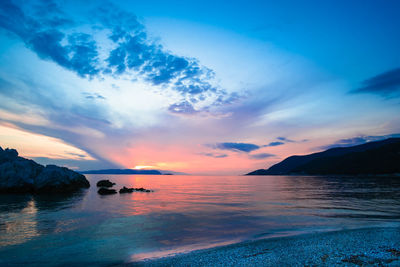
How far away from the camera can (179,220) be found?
23.1 metres

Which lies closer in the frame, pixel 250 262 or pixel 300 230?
pixel 250 262

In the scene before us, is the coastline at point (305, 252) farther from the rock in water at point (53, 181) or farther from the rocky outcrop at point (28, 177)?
the rocky outcrop at point (28, 177)

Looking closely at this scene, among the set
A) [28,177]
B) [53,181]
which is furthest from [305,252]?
[28,177]

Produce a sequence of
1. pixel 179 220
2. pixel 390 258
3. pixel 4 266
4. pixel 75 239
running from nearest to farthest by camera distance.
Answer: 1. pixel 390 258
2. pixel 4 266
3. pixel 75 239
4. pixel 179 220

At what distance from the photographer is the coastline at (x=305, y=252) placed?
33.1 ft

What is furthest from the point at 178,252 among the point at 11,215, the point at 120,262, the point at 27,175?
the point at 27,175

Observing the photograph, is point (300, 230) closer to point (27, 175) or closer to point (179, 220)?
point (179, 220)

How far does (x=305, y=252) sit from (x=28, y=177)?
6809cm

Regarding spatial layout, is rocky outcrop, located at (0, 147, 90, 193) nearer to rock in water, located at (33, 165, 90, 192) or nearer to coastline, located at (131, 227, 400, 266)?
rock in water, located at (33, 165, 90, 192)

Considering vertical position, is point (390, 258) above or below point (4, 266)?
above

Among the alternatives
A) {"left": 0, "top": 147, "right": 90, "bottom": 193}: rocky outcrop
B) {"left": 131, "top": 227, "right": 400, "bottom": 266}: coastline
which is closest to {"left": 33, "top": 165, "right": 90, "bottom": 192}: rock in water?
{"left": 0, "top": 147, "right": 90, "bottom": 193}: rocky outcrop

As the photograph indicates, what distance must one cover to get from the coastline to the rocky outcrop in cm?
5838

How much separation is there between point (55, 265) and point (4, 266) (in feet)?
9.23

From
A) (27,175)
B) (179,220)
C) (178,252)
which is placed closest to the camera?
(178,252)
